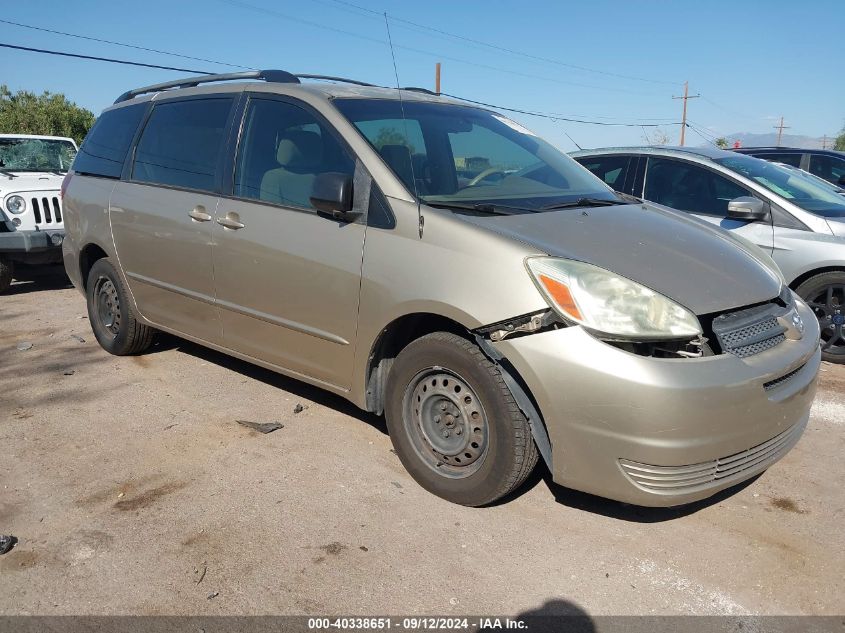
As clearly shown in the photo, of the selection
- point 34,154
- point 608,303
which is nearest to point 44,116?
point 34,154

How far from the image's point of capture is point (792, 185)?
19.8ft

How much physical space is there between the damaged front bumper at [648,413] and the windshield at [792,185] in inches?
135

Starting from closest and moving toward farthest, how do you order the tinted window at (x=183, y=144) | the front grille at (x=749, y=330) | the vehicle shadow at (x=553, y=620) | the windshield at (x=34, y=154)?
the vehicle shadow at (x=553, y=620) → the front grille at (x=749, y=330) → the tinted window at (x=183, y=144) → the windshield at (x=34, y=154)

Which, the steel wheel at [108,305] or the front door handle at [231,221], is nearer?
the front door handle at [231,221]

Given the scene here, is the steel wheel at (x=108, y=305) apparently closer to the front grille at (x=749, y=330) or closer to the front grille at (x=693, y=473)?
the front grille at (x=693, y=473)

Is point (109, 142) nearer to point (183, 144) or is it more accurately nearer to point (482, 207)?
point (183, 144)

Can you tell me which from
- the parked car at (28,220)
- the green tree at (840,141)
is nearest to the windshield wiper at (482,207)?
the parked car at (28,220)

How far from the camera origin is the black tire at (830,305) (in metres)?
5.35

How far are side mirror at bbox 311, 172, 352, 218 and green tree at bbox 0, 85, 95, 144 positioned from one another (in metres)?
31.8

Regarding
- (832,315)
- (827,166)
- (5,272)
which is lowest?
(5,272)

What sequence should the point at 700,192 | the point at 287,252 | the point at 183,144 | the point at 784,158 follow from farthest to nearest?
the point at 784,158, the point at 700,192, the point at 183,144, the point at 287,252

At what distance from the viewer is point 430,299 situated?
3.08 metres

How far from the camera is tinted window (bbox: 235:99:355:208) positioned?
12.0ft

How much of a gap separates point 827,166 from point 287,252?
8.76 meters
